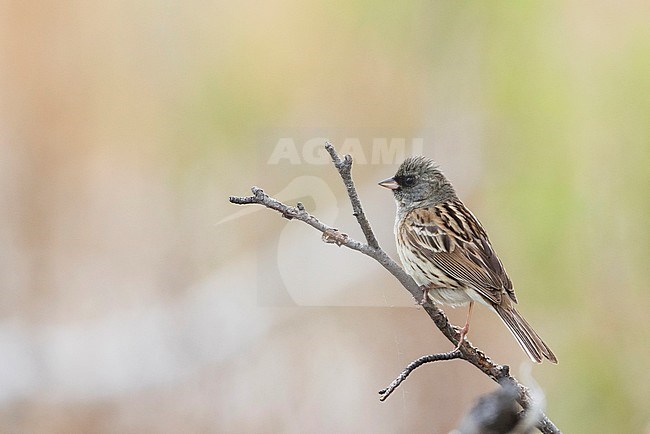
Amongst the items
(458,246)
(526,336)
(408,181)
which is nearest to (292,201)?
(408,181)

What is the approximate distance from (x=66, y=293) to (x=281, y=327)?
3.40ft

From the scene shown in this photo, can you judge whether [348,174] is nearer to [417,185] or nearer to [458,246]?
[458,246]

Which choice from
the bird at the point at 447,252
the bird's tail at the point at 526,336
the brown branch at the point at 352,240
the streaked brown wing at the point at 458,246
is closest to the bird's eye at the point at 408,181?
the bird at the point at 447,252

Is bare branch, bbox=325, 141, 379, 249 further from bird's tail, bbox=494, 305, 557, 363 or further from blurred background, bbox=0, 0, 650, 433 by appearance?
blurred background, bbox=0, 0, 650, 433

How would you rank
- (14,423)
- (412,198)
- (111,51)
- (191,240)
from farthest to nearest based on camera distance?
(111,51) < (191,240) < (14,423) < (412,198)

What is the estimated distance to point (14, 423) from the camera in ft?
12.5

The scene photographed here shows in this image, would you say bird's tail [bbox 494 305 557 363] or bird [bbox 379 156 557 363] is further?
bird [bbox 379 156 557 363]

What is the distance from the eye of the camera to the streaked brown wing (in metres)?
2.13

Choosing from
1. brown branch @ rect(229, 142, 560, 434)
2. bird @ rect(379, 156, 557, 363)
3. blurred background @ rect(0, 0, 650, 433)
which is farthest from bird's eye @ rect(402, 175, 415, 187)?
brown branch @ rect(229, 142, 560, 434)

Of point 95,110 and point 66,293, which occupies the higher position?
point 95,110

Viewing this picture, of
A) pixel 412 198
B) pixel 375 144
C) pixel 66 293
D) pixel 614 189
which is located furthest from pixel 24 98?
pixel 614 189

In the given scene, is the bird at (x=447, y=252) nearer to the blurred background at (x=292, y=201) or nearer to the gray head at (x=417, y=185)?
the gray head at (x=417, y=185)

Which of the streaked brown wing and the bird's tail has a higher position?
the streaked brown wing

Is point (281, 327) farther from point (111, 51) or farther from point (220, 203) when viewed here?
point (111, 51)
